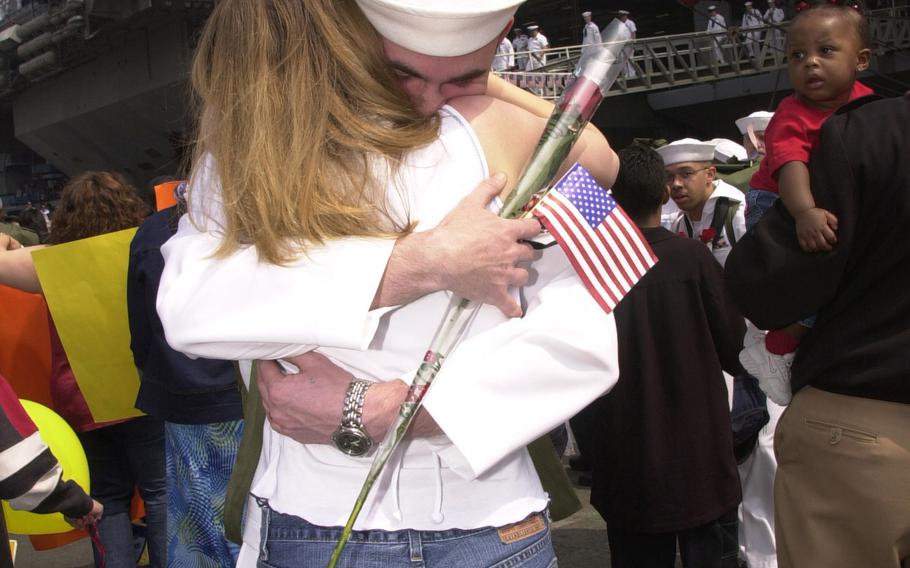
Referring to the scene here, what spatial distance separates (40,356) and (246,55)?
3.57 meters

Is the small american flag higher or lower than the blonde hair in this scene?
lower

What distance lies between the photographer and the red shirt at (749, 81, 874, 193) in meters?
3.07

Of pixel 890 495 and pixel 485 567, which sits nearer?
pixel 485 567

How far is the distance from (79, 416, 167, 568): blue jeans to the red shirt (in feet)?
10.5

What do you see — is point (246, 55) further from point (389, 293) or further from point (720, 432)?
point (720, 432)

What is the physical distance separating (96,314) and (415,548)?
3.23m

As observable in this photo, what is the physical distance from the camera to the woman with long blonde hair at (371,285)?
55.7 inches

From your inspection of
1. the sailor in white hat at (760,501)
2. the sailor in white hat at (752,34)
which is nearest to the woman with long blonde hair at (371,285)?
the sailor in white hat at (760,501)

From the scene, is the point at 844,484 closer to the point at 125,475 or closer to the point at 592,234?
the point at 592,234

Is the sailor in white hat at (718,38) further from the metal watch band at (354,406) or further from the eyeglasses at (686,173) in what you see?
the metal watch band at (354,406)

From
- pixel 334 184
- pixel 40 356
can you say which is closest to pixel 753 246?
pixel 334 184

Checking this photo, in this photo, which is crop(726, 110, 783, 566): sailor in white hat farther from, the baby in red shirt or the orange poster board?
the orange poster board

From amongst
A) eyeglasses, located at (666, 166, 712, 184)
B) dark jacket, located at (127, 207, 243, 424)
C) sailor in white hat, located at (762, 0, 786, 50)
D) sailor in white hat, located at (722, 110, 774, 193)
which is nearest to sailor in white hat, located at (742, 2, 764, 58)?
sailor in white hat, located at (762, 0, 786, 50)

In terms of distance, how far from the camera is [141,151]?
39.3 metres
